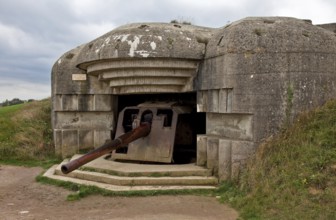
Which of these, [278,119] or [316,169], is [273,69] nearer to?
[278,119]

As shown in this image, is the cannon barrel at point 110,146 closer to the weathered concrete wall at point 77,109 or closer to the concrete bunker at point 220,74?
the concrete bunker at point 220,74

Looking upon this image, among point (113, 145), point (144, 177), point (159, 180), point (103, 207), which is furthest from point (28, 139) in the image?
point (103, 207)

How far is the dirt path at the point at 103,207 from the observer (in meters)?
4.99

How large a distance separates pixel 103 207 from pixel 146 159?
82.2 inches

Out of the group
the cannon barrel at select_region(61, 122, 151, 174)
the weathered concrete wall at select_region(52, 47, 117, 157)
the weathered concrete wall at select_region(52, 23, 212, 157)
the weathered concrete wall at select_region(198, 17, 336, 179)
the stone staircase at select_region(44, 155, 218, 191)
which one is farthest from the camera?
the weathered concrete wall at select_region(52, 47, 117, 157)

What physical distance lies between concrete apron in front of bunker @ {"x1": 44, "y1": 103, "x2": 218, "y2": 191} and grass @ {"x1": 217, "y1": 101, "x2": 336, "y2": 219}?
80cm

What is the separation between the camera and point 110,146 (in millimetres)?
6352

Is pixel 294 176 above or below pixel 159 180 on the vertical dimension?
above

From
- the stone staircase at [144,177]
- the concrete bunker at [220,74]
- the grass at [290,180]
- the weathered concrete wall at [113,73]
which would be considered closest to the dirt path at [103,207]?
the grass at [290,180]

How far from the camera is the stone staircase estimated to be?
6.20 meters

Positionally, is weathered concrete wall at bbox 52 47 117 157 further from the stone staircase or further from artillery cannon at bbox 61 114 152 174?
the stone staircase

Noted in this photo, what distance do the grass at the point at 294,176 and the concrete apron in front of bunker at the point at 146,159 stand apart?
80 cm

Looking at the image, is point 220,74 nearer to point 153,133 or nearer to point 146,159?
point 153,133

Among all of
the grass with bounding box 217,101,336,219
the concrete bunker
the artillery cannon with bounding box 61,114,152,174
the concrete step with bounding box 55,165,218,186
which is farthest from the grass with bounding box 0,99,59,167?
the grass with bounding box 217,101,336,219
